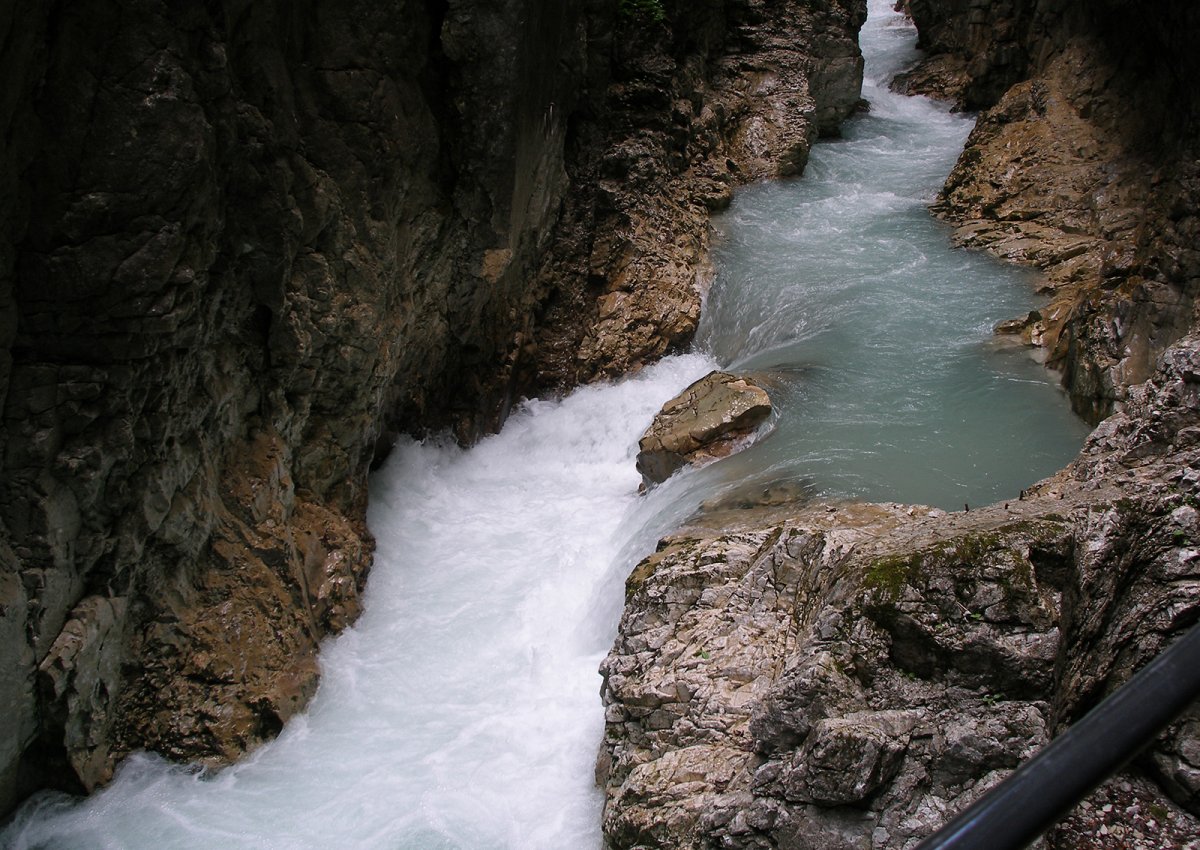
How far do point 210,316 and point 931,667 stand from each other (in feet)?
16.5

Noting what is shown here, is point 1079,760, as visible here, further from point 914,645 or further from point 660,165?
point 660,165

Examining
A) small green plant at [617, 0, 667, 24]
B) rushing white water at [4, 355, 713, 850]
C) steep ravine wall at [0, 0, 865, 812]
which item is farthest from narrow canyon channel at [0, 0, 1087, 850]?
small green plant at [617, 0, 667, 24]

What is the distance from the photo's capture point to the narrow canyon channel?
5.88 metres

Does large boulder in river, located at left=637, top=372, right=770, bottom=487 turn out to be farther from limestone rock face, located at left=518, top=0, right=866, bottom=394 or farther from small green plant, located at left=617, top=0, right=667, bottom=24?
small green plant, located at left=617, top=0, right=667, bottom=24

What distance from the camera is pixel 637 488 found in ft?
31.5

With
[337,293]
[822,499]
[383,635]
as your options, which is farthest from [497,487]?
[822,499]

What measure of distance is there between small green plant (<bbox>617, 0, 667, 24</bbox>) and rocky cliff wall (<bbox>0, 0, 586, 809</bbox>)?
12.9 feet

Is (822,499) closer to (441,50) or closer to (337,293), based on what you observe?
(337,293)

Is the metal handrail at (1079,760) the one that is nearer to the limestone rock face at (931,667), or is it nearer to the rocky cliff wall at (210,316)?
the limestone rock face at (931,667)

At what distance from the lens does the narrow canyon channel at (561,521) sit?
588 centimetres

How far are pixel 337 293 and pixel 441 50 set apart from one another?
Answer: 261 centimetres

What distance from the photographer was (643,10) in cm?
1312

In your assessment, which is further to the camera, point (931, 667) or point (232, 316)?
point (232, 316)

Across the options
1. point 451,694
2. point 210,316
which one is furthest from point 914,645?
point 210,316
